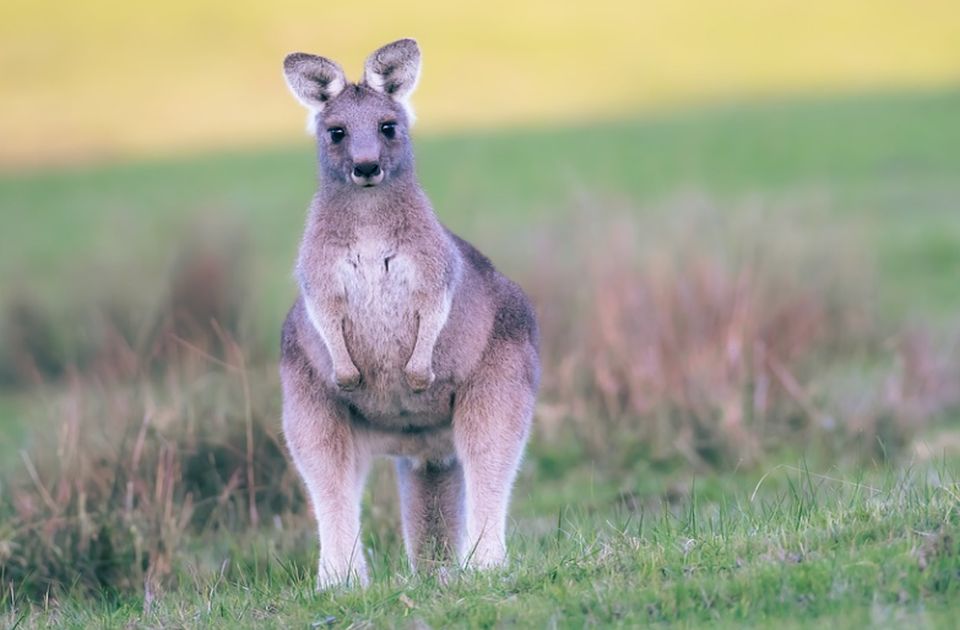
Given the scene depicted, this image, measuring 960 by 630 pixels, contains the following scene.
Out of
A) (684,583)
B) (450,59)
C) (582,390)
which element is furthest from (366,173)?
(450,59)

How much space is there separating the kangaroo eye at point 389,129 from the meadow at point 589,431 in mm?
1713

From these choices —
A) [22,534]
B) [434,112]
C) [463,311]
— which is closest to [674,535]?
[463,311]

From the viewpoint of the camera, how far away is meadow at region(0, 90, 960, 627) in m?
5.38

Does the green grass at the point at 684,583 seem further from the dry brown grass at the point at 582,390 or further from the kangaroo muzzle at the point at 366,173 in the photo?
the kangaroo muzzle at the point at 366,173

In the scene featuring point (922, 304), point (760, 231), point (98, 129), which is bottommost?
point (922, 304)

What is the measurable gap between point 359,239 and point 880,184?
705 inches

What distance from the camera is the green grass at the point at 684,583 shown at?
497 centimetres

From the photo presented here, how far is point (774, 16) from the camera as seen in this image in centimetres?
3906

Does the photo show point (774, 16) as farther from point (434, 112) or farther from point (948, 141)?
point (948, 141)

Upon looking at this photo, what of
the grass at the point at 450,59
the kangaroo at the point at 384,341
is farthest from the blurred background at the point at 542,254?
the kangaroo at the point at 384,341

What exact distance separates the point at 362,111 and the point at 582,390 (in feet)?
17.1

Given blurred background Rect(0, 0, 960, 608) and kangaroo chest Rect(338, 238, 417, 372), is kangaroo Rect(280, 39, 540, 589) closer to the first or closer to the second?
kangaroo chest Rect(338, 238, 417, 372)

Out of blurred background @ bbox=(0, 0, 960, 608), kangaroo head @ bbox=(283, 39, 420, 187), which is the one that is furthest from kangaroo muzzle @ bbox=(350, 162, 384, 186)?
blurred background @ bbox=(0, 0, 960, 608)

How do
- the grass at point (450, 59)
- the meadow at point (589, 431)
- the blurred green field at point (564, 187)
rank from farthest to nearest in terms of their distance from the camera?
the grass at point (450, 59) → the blurred green field at point (564, 187) → the meadow at point (589, 431)
